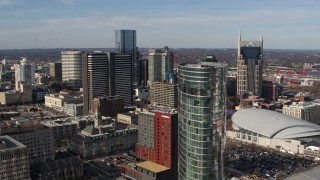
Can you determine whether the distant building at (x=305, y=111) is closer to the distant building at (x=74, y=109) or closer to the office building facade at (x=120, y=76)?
the office building facade at (x=120, y=76)

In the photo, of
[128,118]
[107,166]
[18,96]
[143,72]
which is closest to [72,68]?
[18,96]

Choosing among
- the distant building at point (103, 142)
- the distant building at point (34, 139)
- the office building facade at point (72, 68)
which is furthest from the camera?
the office building facade at point (72, 68)

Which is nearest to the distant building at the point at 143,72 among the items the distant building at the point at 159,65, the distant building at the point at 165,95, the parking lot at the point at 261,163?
the distant building at the point at 159,65

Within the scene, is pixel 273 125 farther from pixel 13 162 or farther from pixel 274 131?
pixel 13 162

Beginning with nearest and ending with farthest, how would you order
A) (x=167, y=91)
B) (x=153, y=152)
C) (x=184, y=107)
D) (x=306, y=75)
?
(x=184, y=107)
(x=153, y=152)
(x=167, y=91)
(x=306, y=75)

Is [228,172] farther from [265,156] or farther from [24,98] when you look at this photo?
[24,98]

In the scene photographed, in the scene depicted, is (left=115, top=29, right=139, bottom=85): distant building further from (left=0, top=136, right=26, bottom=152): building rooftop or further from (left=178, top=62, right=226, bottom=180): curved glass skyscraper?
(left=178, top=62, right=226, bottom=180): curved glass skyscraper

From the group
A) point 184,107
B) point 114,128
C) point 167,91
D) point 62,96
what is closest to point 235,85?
point 167,91
